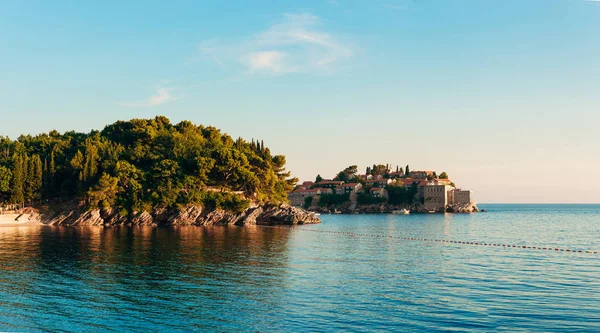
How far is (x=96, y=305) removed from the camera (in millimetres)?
19188

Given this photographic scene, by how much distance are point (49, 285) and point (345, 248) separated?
76.8ft

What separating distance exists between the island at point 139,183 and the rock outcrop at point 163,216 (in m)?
0.13

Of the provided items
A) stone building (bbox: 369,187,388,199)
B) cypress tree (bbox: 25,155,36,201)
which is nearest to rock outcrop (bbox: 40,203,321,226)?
cypress tree (bbox: 25,155,36,201)

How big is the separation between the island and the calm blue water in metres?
30.0

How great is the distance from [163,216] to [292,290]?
51.3 meters

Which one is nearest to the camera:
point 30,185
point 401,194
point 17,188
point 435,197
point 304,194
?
point 17,188

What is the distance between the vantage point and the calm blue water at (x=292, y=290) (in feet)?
55.8

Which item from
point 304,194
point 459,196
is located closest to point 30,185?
point 304,194

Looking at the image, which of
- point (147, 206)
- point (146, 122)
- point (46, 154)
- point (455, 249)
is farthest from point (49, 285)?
point (146, 122)

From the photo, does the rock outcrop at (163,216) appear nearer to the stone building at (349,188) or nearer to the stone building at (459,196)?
the stone building at (349,188)

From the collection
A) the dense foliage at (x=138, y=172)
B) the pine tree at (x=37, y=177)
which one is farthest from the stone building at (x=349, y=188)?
the pine tree at (x=37, y=177)

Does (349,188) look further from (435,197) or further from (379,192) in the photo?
(435,197)

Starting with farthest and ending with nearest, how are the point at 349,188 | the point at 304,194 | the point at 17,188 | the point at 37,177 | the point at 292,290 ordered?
1. the point at 304,194
2. the point at 349,188
3. the point at 37,177
4. the point at 17,188
5. the point at 292,290

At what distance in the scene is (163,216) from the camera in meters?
69.9
